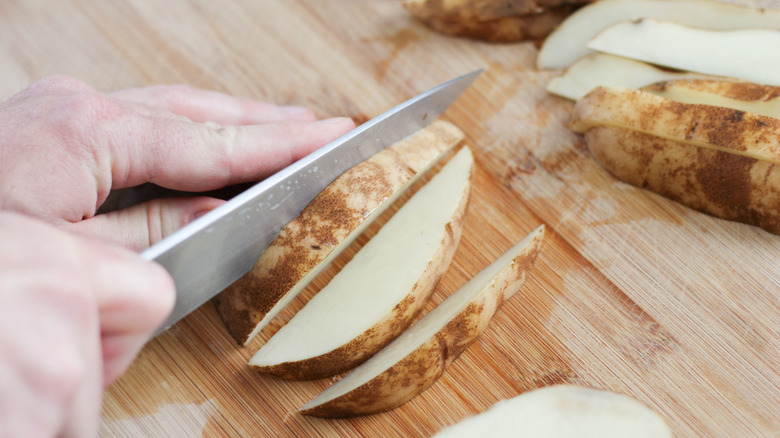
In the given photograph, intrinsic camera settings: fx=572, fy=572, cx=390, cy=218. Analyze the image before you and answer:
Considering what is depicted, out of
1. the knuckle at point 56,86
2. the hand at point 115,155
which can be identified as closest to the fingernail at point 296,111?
the hand at point 115,155

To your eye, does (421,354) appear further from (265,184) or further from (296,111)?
(296,111)

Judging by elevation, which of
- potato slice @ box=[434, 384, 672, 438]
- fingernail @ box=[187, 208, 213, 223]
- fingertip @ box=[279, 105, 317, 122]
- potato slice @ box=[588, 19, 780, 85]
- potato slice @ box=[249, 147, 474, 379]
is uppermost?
potato slice @ box=[588, 19, 780, 85]

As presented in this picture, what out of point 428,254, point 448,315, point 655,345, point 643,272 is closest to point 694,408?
point 655,345

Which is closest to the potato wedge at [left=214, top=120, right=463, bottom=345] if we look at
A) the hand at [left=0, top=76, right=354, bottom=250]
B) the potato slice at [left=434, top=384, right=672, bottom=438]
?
the hand at [left=0, top=76, right=354, bottom=250]

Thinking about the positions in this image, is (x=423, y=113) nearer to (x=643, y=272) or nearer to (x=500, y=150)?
(x=500, y=150)

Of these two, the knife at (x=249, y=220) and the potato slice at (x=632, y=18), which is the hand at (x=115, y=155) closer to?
the knife at (x=249, y=220)

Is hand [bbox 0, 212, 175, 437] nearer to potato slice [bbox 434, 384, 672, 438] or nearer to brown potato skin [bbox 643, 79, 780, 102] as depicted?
potato slice [bbox 434, 384, 672, 438]
